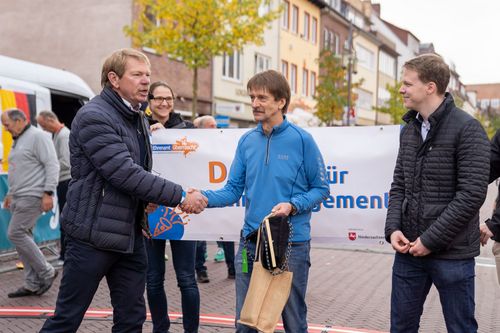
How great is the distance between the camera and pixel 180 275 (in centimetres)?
461

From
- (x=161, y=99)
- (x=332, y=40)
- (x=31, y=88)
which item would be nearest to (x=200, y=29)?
(x=31, y=88)

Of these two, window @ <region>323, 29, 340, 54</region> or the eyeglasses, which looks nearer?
the eyeglasses

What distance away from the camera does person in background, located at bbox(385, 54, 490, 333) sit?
3.19 m

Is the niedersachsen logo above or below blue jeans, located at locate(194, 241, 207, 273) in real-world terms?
above

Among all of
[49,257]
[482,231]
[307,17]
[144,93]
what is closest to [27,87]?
[49,257]

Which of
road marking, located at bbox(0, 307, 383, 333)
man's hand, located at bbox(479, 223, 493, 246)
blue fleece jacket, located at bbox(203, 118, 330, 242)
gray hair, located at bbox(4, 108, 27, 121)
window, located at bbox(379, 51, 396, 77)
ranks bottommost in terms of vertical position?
road marking, located at bbox(0, 307, 383, 333)

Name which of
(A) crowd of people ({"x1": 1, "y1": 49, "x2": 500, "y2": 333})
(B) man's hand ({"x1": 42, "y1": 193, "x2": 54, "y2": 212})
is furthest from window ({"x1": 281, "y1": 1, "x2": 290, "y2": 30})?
(A) crowd of people ({"x1": 1, "y1": 49, "x2": 500, "y2": 333})

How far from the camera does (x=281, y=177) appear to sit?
3.61 metres

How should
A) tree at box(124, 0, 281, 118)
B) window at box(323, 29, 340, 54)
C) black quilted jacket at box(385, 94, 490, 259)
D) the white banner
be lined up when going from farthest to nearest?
window at box(323, 29, 340, 54) < tree at box(124, 0, 281, 118) < the white banner < black quilted jacket at box(385, 94, 490, 259)

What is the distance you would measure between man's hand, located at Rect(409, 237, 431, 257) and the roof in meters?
7.34

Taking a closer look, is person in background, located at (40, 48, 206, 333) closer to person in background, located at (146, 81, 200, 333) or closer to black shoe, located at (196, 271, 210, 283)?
person in background, located at (146, 81, 200, 333)

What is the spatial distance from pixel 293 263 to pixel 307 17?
36.1 metres

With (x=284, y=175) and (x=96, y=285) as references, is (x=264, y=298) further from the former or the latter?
(x=96, y=285)

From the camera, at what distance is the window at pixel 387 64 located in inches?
2267
